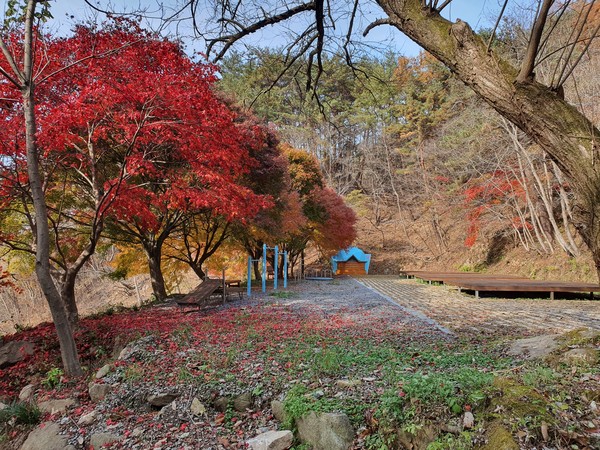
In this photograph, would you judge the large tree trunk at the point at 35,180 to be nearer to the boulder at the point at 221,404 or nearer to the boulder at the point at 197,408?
the boulder at the point at 197,408

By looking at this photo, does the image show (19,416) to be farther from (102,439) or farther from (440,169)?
(440,169)

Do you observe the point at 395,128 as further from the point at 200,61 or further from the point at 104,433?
the point at 104,433

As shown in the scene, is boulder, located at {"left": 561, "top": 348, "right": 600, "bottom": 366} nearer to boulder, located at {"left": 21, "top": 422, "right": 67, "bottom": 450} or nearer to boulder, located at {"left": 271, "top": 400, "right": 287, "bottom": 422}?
boulder, located at {"left": 271, "top": 400, "right": 287, "bottom": 422}

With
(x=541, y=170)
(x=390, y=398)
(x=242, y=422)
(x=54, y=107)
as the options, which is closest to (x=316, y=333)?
(x=242, y=422)

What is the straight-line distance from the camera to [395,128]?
25.9 metres

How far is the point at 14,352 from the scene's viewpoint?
221 inches

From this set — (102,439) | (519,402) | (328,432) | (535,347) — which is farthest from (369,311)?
(102,439)

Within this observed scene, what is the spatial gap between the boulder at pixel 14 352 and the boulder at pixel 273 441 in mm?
4504

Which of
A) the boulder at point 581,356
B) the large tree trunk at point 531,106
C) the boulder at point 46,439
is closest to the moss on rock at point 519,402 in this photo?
the boulder at point 581,356

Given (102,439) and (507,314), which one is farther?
(507,314)

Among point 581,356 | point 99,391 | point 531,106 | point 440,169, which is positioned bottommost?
point 99,391

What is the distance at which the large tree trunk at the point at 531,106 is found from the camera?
1996 mm

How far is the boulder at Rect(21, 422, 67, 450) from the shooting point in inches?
128

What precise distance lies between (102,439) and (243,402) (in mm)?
1141
